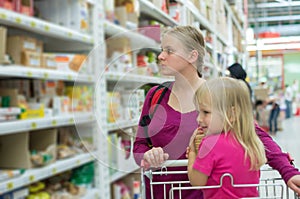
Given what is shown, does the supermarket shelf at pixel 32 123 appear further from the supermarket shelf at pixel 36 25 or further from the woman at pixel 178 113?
the woman at pixel 178 113

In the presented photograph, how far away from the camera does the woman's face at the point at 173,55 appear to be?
35.2 inches

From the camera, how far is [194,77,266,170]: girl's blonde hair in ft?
2.83

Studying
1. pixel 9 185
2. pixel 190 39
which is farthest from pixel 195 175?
pixel 9 185

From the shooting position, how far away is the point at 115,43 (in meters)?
1.15

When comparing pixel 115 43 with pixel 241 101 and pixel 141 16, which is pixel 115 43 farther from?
pixel 141 16

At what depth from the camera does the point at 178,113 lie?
116cm

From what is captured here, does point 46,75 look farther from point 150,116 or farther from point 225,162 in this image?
point 225,162

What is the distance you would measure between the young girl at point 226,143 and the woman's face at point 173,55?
7 centimetres

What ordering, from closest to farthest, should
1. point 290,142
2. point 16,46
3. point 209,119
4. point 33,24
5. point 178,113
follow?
point 209,119 < point 178,113 < point 33,24 < point 16,46 < point 290,142

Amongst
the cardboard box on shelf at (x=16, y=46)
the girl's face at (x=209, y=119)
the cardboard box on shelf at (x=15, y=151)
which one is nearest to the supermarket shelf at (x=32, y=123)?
the cardboard box on shelf at (x=15, y=151)

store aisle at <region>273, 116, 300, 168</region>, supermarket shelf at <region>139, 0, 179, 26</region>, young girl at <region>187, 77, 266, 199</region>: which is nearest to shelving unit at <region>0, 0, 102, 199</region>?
supermarket shelf at <region>139, 0, 179, 26</region>

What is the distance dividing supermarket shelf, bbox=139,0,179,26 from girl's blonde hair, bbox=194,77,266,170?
6.71 ft

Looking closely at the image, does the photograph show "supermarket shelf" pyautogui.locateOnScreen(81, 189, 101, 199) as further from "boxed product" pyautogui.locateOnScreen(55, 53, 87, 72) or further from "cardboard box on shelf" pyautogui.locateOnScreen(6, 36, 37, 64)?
"cardboard box on shelf" pyautogui.locateOnScreen(6, 36, 37, 64)

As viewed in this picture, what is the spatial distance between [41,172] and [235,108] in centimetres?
152
